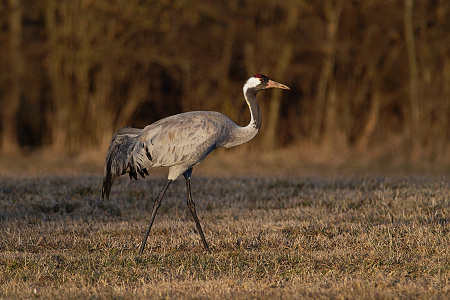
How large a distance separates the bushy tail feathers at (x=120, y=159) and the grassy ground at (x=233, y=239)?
56cm

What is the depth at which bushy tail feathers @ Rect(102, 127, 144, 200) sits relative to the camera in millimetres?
6590

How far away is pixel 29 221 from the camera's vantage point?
7301 millimetres

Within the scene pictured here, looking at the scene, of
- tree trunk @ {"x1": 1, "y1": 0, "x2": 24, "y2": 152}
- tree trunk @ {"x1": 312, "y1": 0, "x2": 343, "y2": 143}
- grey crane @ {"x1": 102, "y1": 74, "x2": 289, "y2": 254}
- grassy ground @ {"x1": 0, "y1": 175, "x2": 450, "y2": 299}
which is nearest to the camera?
grassy ground @ {"x1": 0, "y1": 175, "x2": 450, "y2": 299}

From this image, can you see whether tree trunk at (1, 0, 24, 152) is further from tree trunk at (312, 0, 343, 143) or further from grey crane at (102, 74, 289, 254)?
grey crane at (102, 74, 289, 254)

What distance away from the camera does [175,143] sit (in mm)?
6348

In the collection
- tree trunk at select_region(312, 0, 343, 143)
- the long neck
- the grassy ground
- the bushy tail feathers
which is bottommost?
the grassy ground

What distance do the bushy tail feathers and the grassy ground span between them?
56cm

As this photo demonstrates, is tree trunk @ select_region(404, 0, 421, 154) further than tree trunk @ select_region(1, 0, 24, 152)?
No

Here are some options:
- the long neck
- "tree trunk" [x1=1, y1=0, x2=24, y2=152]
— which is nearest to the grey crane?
the long neck

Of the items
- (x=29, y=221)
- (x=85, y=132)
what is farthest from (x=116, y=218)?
(x=85, y=132)

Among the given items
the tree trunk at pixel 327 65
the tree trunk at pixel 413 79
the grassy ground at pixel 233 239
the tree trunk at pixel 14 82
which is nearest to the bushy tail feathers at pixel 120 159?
the grassy ground at pixel 233 239

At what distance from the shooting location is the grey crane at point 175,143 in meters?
6.33

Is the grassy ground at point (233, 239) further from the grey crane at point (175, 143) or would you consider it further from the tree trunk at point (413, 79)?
the tree trunk at point (413, 79)

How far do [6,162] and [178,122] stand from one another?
904 centimetres
